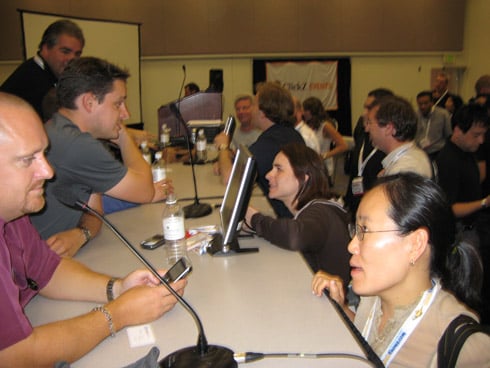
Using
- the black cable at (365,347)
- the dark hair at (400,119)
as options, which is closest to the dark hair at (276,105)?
the dark hair at (400,119)

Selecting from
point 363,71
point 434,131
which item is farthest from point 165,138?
point 363,71

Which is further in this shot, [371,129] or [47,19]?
[47,19]

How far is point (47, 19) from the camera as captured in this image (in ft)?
18.6

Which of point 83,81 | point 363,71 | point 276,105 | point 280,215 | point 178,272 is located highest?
point 363,71

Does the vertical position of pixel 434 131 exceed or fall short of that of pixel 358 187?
it exceeds it

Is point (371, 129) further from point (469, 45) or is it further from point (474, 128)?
point (469, 45)

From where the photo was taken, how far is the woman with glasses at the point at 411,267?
1075 mm

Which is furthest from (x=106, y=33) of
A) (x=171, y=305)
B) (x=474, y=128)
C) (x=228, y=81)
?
(x=171, y=305)

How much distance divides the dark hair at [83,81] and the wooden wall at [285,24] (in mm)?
5943

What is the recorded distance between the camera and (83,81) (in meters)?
1.92

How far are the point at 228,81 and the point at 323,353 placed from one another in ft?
24.1

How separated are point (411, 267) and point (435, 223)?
0.45ft

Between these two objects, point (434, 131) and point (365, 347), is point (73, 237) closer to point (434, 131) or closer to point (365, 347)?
point (365, 347)

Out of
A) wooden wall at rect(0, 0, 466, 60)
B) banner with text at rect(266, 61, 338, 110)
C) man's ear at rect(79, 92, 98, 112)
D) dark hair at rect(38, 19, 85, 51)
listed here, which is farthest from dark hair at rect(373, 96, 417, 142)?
wooden wall at rect(0, 0, 466, 60)
